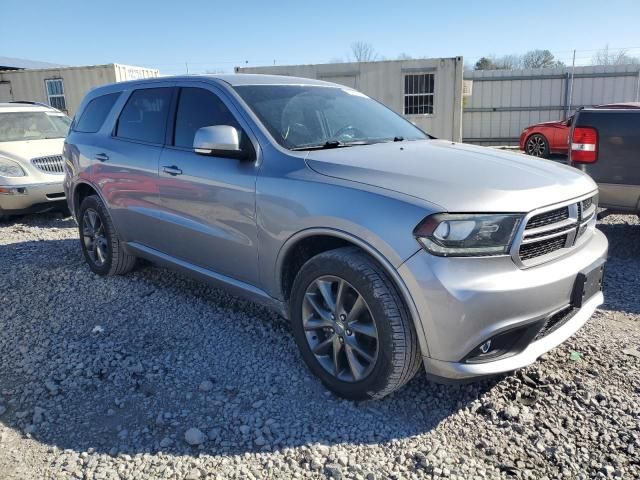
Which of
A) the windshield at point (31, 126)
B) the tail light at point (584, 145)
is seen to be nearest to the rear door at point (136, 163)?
the tail light at point (584, 145)

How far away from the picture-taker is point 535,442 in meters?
2.54

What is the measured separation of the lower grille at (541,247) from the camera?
2512mm

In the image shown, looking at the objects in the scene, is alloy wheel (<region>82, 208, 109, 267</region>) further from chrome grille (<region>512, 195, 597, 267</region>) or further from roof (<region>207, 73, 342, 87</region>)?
chrome grille (<region>512, 195, 597, 267</region>)

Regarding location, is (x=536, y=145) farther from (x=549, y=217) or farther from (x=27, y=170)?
(x=549, y=217)

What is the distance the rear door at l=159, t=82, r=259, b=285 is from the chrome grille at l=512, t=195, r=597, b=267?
60.5 inches

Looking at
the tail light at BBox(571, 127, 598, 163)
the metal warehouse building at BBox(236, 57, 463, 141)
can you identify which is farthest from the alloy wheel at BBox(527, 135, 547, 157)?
the tail light at BBox(571, 127, 598, 163)

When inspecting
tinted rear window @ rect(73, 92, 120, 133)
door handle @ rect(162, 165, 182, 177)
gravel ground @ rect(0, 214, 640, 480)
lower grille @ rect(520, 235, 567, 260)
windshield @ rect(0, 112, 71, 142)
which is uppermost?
tinted rear window @ rect(73, 92, 120, 133)

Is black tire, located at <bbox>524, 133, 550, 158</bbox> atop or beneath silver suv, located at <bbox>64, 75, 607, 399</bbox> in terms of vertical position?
beneath

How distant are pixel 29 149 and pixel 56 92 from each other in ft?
40.3

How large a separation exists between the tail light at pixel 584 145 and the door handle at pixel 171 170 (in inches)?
151

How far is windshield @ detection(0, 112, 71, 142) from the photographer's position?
8.20 metres

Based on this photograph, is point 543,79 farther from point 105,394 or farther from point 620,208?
point 105,394

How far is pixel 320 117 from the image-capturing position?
11.8 ft

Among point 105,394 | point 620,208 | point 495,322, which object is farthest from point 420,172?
point 620,208
